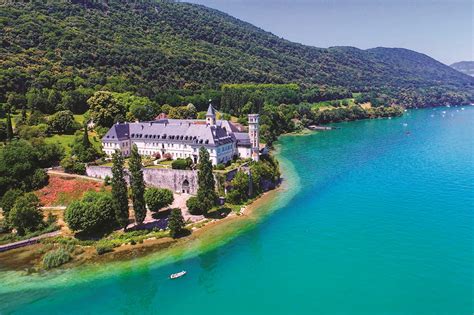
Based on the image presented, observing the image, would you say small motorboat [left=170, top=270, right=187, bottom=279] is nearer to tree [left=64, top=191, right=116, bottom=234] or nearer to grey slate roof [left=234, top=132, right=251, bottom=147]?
tree [left=64, top=191, right=116, bottom=234]

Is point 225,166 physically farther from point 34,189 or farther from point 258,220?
point 34,189

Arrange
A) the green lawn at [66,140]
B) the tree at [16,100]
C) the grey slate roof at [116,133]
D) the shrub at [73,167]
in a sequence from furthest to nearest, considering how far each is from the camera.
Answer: the tree at [16,100] → the green lawn at [66,140] → the grey slate roof at [116,133] → the shrub at [73,167]

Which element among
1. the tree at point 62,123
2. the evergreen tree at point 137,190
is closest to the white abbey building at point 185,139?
the tree at point 62,123

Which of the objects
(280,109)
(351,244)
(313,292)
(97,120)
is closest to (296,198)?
(351,244)

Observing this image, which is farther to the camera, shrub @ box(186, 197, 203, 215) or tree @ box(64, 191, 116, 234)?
shrub @ box(186, 197, 203, 215)

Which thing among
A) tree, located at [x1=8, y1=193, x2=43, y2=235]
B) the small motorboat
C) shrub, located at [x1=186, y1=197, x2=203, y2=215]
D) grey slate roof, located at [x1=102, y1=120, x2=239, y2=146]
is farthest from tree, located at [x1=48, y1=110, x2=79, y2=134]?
the small motorboat

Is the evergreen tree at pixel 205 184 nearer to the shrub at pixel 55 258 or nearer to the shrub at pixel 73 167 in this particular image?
the shrub at pixel 55 258

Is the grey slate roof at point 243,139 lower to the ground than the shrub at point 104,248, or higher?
higher
